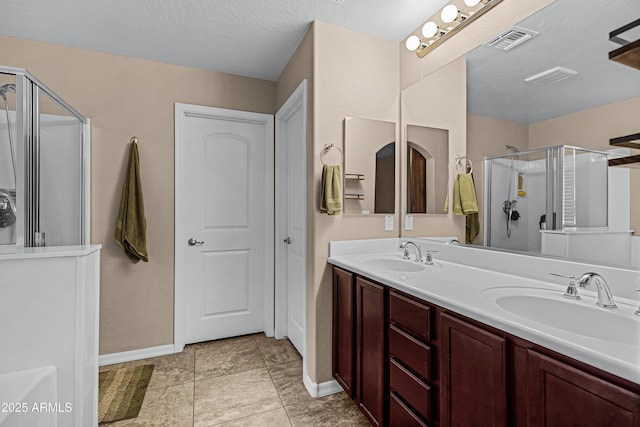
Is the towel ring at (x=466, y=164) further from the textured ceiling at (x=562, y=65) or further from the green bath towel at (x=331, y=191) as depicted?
the green bath towel at (x=331, y=191)

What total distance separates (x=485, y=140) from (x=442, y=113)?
0.43 meters

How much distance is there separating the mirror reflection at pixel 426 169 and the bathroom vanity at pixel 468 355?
36 centimetres

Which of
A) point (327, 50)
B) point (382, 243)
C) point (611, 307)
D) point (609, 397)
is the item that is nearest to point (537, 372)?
point (609, 397)

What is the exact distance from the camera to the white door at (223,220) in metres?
2.77

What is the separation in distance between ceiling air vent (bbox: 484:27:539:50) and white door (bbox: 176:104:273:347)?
6.36 feet

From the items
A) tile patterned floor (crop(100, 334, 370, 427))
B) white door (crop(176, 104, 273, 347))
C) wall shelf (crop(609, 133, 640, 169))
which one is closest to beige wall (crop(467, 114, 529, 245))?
wall shelf (crop(609, 133, 640, 169))

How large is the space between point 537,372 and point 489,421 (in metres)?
0.25

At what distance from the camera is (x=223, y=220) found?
290cm

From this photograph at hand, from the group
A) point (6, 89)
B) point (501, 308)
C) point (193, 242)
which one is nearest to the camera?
point (501, 308)

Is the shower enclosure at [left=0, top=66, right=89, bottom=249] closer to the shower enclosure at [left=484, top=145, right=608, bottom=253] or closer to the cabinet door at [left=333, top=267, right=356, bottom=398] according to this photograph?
the cabinet door at [left=333, top=267, right=356, bottom=398]

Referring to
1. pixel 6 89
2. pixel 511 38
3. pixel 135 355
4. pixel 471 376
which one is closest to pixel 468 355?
pixel 471 376

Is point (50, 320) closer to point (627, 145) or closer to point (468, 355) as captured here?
point (468, 355)

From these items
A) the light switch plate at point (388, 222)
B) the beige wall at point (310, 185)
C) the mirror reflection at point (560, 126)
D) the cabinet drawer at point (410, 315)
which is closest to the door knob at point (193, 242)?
the beige wall at point (310, 185)

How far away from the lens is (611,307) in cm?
100
